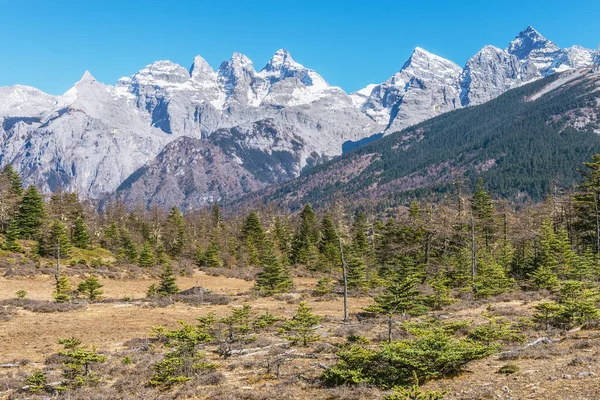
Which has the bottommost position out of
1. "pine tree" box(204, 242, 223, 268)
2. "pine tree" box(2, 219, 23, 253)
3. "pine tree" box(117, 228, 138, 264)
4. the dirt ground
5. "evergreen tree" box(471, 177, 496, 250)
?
the dirt ground

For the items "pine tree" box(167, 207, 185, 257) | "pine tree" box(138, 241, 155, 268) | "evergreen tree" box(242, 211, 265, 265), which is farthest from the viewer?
"pine tree" box(167, 207, 185, 257)

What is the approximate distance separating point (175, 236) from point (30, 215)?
25.6 metres

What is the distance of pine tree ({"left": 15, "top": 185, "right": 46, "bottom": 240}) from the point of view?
61.3 meters

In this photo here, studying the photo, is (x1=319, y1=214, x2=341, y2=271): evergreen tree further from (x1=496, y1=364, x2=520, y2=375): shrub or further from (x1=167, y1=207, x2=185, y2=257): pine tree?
(x1=496, y1=364, x2=520, y2=375): shrub

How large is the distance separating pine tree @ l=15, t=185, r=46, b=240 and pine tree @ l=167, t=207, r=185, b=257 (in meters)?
22.9

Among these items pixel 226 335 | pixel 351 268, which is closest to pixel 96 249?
pixel 351 268

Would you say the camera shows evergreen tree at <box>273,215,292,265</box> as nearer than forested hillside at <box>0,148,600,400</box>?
No

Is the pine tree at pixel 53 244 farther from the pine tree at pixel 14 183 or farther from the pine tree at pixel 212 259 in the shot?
the pine tree at pixel 212 259

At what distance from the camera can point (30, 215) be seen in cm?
6162

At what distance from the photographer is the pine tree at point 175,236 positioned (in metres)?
79.1

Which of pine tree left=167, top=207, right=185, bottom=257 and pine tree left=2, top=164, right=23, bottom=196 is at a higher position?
pine tree left=2, top=164, right=23, bottom=196

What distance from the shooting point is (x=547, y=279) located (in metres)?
34.7

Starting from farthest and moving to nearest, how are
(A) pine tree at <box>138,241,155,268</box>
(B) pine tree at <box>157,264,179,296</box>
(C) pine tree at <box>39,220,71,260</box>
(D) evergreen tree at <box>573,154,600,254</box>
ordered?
(A) pine tree at <box>138,241,155,268</box>
(C) pine tree at <box>39,220,71,260</box>
(B) pine tree at <box>157,264,179,296</box>
(D) evergreen tree at <box>573,154,600,254</box>

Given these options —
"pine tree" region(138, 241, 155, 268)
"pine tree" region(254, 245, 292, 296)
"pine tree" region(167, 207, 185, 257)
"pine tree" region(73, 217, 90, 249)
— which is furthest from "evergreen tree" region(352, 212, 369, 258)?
"pine tree" region(73, 217, 90, 249)
